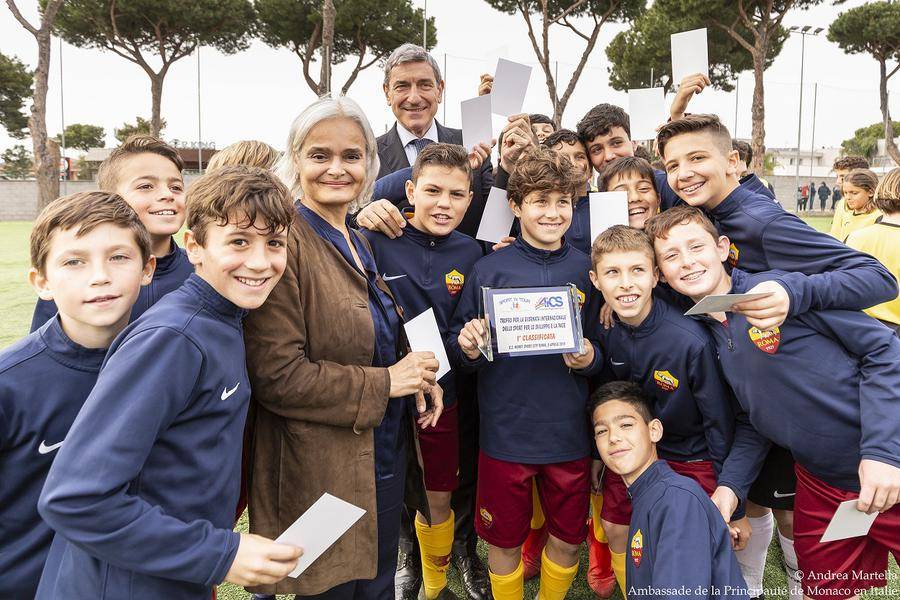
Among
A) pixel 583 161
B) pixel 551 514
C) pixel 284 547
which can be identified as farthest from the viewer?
pixel 583 161

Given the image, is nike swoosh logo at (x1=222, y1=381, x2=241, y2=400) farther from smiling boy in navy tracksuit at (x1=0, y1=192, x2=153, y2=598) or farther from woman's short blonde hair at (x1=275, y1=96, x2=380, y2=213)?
woman's short blonde hair at (x1=275, y1=96, x2=380, y2=213)

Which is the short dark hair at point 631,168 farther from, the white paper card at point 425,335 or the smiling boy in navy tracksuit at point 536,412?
the white paper card at point 425,335

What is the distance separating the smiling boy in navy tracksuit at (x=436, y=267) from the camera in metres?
2.57

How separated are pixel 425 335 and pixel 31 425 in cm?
118

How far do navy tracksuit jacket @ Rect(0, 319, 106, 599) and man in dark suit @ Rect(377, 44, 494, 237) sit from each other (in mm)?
2273

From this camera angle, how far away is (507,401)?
2441 millimetres

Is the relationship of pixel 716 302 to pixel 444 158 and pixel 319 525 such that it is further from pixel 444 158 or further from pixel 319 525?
pixel 444 158

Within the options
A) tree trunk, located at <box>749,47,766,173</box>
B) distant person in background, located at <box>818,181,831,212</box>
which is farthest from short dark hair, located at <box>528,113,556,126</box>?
distant person in background, located at <box>818,181,831,212</box>

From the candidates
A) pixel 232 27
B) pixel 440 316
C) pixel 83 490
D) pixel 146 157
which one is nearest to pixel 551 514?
pixel 440 316

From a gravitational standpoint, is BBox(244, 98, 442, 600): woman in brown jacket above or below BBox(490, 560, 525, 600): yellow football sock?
above

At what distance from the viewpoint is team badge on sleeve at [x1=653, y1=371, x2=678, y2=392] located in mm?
2291

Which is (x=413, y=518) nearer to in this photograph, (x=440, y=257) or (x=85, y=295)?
(x=440, y=257)

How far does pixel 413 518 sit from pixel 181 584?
1878 mm

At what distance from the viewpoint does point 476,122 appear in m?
2.96
